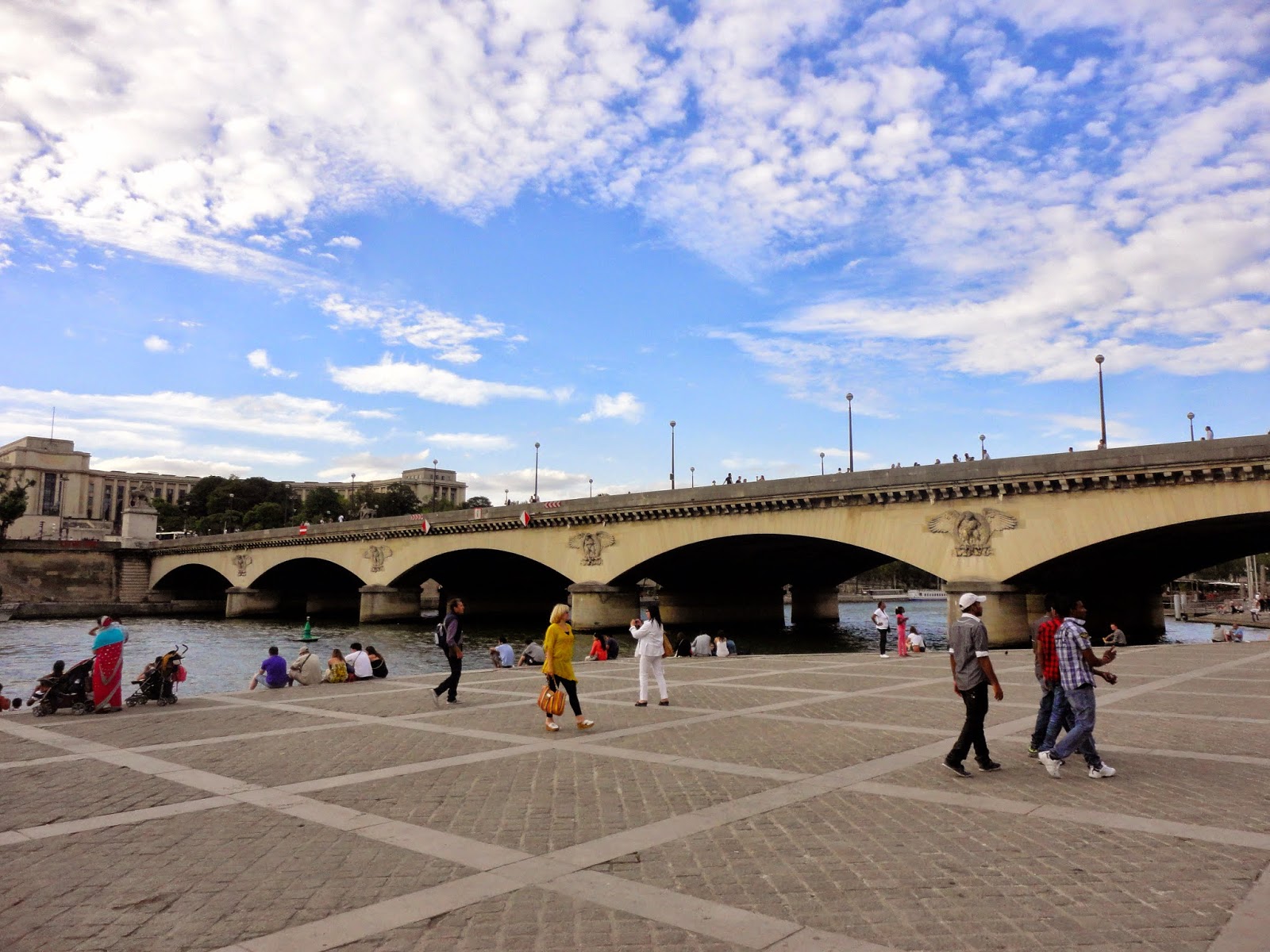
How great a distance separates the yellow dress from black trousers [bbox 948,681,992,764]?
4776 mm

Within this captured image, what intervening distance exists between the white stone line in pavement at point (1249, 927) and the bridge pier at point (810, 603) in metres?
60.9

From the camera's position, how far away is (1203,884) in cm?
562

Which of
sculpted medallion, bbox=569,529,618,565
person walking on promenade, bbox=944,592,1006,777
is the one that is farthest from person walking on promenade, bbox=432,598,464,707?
sculpted medallion, bbox=569,529,618,565

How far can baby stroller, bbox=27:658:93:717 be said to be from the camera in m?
13.5

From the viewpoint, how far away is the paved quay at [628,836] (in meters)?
5.02

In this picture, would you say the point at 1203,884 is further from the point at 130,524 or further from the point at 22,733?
the point at 130,524

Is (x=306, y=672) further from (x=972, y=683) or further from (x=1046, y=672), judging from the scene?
(x=1046, y=672)

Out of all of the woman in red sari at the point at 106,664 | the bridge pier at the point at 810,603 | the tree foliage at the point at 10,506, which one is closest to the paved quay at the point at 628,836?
the woman in red sari at the point at 106,664

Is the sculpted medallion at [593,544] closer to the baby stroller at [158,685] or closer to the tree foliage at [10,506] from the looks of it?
the baby stroller at [158,685]

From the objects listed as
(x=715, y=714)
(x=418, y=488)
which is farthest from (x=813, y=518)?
(x=418, y=488)

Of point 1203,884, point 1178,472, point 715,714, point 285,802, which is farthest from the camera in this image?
point 1178,472

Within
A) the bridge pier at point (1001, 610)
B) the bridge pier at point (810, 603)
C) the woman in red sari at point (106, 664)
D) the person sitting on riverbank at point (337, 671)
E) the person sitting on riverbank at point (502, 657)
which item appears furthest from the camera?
the bridge pier at point (810, 603)

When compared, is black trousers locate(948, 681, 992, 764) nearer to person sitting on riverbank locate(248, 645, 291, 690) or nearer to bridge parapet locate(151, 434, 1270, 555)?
person sitting on riverbank locate(248, 645, 291, 690)

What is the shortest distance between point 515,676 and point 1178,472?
21.5 metres
